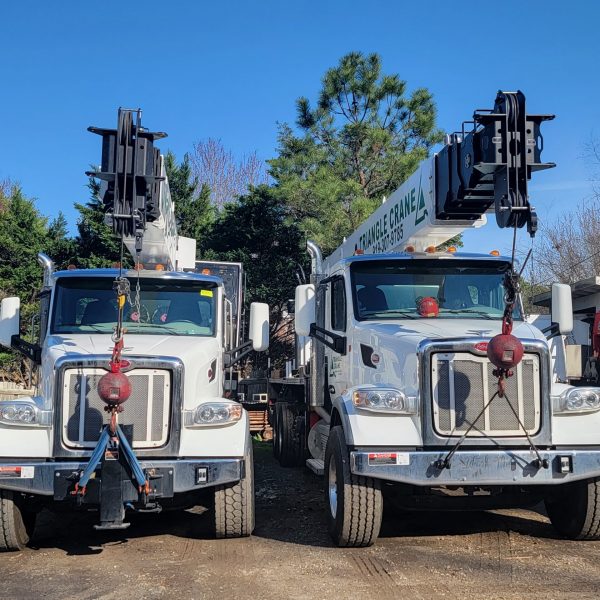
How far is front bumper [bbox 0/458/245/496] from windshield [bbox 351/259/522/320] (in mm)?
2263

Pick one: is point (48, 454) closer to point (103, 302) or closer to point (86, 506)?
point (86, 506)

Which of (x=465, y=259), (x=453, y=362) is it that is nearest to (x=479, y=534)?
(x=453, y=362)

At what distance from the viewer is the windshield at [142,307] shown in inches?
288

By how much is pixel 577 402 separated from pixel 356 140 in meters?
16.2

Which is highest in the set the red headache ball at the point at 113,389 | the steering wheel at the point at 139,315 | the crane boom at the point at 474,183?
the crane boom at the point at 474,183

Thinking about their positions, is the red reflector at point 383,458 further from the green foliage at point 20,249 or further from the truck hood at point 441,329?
the green foliage at point 20,249

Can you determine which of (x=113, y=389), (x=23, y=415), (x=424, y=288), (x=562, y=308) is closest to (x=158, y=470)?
(x=113, y=389)

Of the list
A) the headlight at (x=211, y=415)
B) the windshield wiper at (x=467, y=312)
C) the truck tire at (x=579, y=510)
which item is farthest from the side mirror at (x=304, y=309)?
the truck tire at (x=579, y=510)

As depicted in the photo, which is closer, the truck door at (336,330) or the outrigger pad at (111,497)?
the outrigger pad at (111,497)

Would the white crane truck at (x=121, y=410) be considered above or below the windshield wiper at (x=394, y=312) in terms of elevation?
below

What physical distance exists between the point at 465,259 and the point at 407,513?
8.97ft

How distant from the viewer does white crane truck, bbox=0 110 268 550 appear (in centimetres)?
565

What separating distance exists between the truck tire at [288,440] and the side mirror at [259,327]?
296cm

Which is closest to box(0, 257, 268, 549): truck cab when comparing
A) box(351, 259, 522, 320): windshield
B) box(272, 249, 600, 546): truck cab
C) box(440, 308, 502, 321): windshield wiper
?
box(272, 249, 600, 546): truck cab
